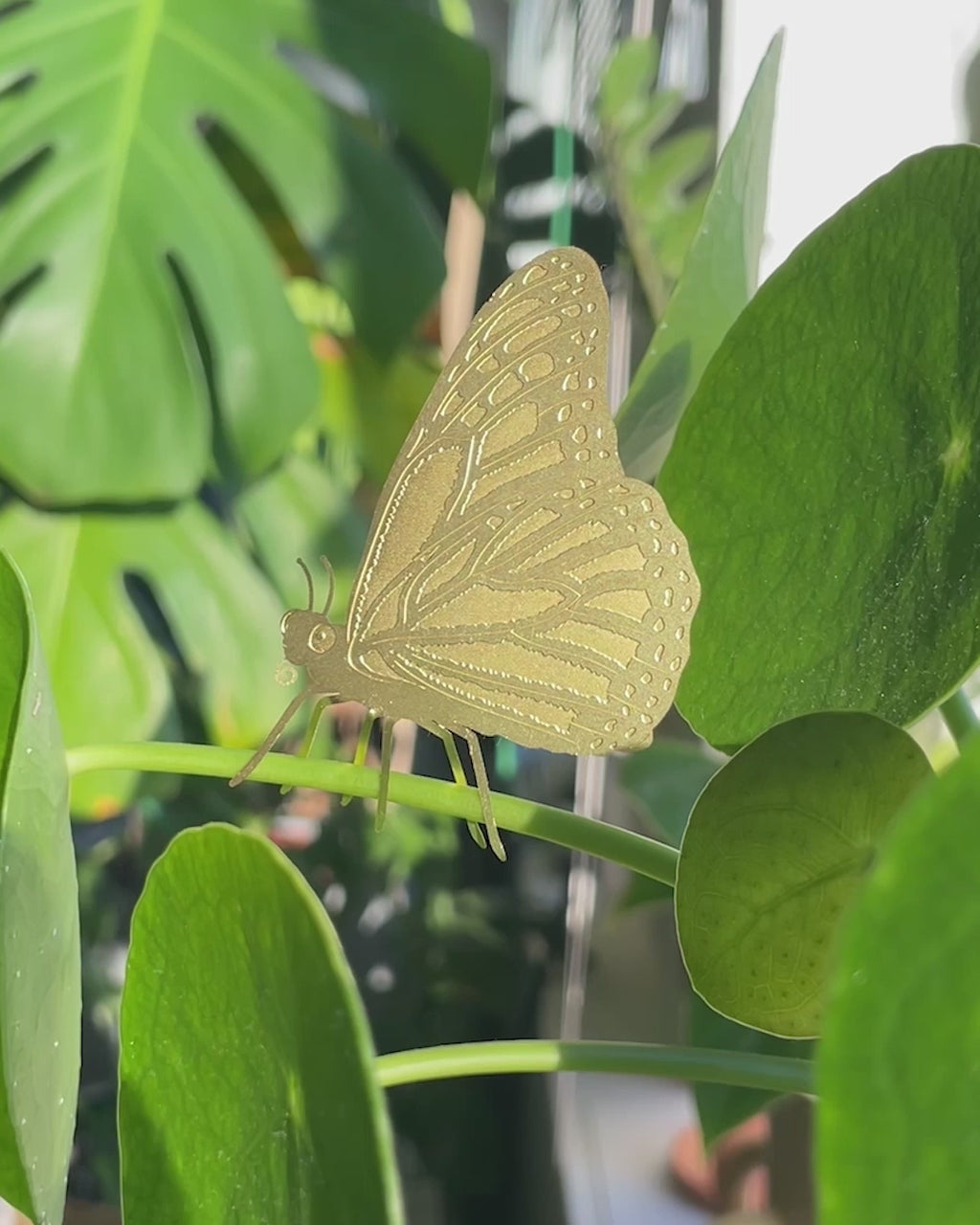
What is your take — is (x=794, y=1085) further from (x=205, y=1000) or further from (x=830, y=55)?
(x=830, y=55)

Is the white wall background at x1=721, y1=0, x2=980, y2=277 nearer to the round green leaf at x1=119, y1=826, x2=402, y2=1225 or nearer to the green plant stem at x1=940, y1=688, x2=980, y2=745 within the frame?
the green plant stem at x1=940, y1=688, x2=980, y2=745

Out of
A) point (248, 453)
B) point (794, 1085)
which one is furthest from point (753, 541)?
point (248, 453)

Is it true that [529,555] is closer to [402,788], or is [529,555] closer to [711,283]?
[402,788]

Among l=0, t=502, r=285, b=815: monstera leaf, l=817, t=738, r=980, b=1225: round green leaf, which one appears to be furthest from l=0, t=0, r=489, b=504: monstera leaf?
l=817, t=738, r=980, b=1225: round green leaf

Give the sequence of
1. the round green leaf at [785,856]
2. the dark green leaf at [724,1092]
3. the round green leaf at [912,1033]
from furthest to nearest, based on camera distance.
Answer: the dark green leaf at [724,1092] < the round green leaf at [785,856] < the round green leaf at [912,1033]

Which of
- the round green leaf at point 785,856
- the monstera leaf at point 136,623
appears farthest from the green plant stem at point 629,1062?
the monstera leaf at point 136,623

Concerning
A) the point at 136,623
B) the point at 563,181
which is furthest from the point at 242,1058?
the point at 563,181

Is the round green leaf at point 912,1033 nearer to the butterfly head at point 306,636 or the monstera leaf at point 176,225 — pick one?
the butterfly head at point 306,636
